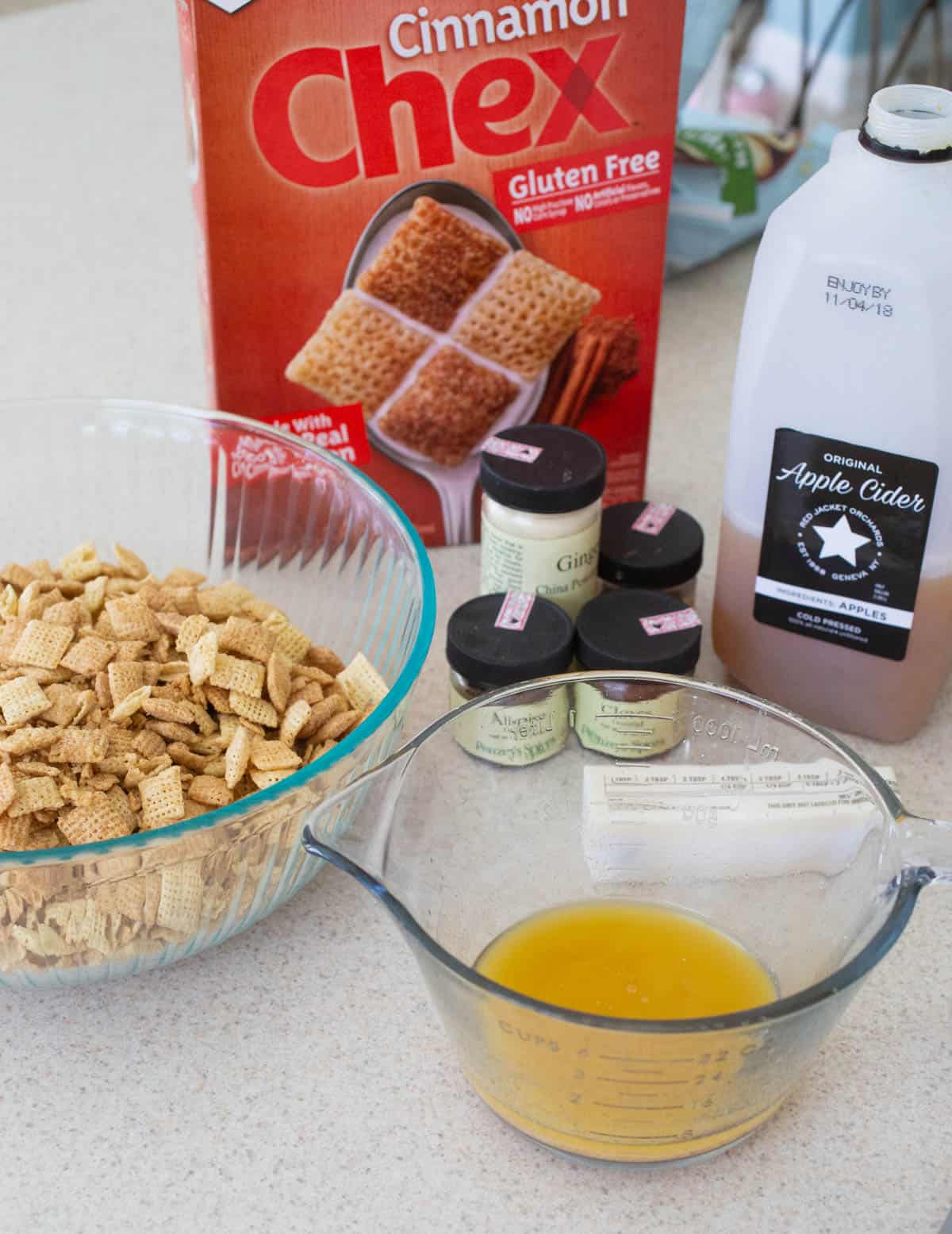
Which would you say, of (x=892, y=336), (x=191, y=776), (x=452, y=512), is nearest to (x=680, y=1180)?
(x=191, y=776)

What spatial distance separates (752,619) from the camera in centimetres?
95

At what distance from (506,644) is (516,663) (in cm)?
2

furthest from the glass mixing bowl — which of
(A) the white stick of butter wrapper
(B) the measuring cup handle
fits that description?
(B) the measuring cup handle

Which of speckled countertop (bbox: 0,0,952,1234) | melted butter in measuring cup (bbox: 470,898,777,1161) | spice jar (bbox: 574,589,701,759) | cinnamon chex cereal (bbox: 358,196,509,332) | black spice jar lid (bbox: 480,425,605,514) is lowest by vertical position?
speckled countertop (bbox: 0,0,952,1234)

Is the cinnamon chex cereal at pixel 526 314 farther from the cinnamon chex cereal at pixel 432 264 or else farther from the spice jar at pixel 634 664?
the spice jar at pixel 634 664

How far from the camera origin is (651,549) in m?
0.99

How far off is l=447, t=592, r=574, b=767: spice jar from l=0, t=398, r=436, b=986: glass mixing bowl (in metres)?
0.04

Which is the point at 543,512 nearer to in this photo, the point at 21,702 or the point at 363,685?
the point at 363,685

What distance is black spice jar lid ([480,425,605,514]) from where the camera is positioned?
3.00 feet

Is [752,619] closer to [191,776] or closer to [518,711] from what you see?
[518,711]

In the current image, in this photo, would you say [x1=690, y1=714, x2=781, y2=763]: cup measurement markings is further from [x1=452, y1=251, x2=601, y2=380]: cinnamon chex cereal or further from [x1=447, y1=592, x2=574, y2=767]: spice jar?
[x1=452, y1=251, x2=601, y2=380]: cinnamon chex cereal

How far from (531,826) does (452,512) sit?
0.37 meters

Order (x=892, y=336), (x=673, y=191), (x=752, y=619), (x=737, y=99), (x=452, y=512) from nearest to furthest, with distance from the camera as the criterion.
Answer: (x=892, y=336)
(x=752, y=619)
(x=452, y=512)
(x=673, y=191)
(x=737, y=99)

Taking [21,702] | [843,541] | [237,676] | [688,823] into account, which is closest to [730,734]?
[688,823]
